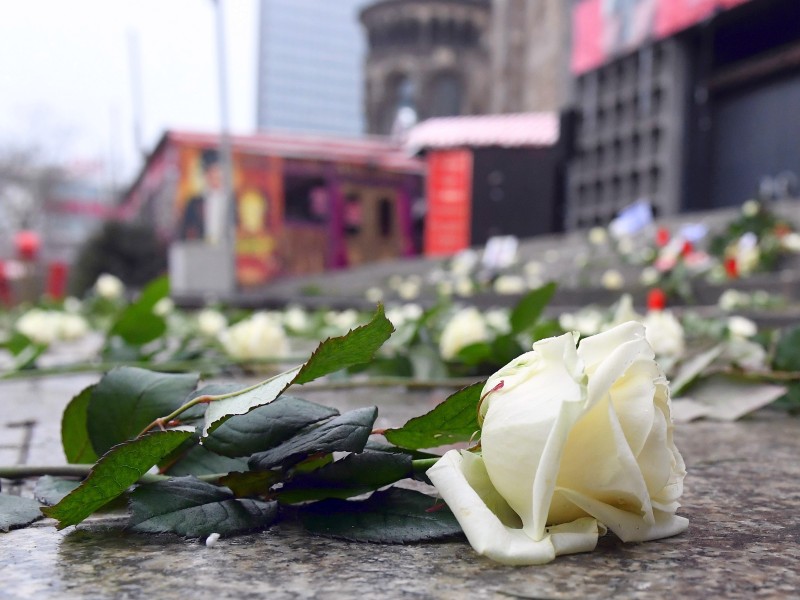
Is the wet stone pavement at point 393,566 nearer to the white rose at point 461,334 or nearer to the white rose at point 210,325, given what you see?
the white rose at point 461,334

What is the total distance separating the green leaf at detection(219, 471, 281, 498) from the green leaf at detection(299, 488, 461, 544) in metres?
0.04

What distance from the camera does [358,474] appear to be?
650 millimetres

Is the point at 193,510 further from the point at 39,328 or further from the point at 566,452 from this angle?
the point at 39,328

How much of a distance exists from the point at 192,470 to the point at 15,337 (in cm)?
135

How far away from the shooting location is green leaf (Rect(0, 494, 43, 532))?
2.25 feet

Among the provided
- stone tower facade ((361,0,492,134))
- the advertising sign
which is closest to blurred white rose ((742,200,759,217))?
the advertising sign

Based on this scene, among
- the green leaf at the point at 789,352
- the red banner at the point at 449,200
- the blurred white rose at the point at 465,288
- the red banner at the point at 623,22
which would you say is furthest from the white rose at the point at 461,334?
the red banner at the point at 449,200

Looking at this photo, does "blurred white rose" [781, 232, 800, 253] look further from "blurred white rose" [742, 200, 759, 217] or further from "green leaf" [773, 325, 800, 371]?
"green leaf" [773, 325, 800, 371]

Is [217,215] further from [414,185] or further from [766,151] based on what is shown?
[766,151]

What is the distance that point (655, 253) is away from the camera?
542 centimetres

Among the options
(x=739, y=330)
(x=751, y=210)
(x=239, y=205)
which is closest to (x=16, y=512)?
(x=739, y=330)

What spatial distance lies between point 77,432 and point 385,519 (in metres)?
0.34

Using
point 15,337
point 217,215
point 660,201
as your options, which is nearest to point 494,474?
→ point 15,337

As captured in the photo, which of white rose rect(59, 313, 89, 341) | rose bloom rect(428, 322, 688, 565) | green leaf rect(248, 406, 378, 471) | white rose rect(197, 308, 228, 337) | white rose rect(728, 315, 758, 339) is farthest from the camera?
white rose rect(59, 313, 89, 341)
